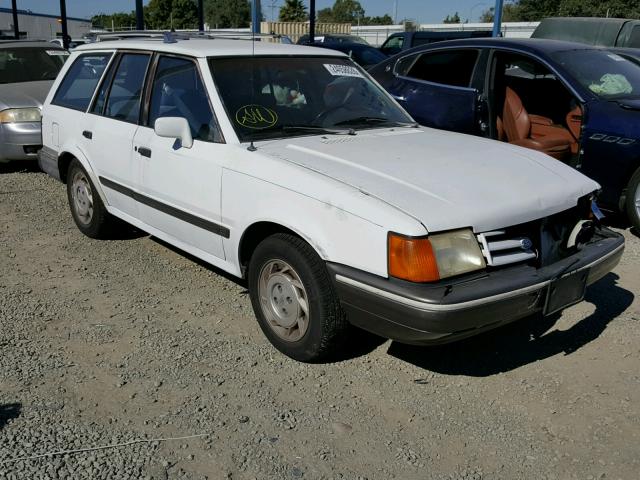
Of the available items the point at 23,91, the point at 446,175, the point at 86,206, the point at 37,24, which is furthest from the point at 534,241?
the point at 37,24

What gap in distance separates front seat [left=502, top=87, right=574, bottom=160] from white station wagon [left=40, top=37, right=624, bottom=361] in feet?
6.61

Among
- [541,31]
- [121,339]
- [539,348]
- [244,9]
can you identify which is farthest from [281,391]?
[244,9]

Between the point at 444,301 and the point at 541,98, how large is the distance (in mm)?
4739

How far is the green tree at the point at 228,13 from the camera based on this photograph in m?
64.1

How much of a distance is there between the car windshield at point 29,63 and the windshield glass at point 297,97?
5988mm

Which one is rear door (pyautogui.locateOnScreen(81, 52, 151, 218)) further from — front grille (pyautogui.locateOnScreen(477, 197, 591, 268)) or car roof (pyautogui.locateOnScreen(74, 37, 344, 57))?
front grille (pyautogui.locateOnScreen(477, 197, 591, 268))

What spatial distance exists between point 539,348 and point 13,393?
2.85m

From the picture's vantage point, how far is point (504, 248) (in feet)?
10.0

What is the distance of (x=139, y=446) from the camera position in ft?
9.26

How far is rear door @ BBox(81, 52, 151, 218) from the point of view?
4.59 m

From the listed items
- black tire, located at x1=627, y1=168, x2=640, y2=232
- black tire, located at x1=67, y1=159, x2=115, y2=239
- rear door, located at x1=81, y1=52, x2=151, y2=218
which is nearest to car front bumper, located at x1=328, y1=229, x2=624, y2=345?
rear door, located at x1=81, y1=52, x2=151, y2=218

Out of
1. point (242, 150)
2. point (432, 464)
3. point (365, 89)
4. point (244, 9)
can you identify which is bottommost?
point (432, 464)

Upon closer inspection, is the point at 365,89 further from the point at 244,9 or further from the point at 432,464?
the point at 244,9

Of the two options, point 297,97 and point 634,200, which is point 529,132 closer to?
point 634,200
